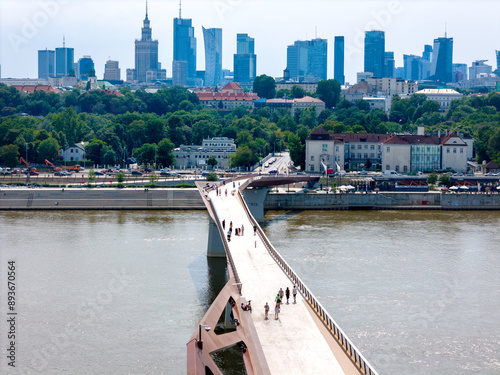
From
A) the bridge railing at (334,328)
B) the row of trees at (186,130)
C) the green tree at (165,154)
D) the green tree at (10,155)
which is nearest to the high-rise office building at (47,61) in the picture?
the row of trees at (186,130)

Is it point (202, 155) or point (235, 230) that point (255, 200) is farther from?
point (202, 155)

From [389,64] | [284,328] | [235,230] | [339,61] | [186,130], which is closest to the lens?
[284,328]

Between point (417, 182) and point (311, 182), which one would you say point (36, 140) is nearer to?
point (311, 182)

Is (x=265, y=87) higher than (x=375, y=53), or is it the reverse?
(x=375, y=53)

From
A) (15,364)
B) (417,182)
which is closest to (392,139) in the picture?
(417,182)

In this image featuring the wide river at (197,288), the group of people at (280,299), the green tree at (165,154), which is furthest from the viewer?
the green tree at (165,154)

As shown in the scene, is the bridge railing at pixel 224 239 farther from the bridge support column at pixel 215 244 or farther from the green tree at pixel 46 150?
the green tree at pixel 46 150

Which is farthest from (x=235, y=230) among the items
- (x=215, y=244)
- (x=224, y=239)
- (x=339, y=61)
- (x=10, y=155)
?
(x=339, y=61)
